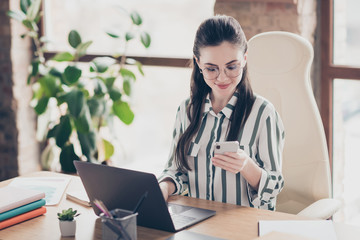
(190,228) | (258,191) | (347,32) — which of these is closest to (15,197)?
(190,228)

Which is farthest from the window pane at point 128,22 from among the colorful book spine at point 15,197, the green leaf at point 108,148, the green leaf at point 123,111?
the colorful book spine at point 15,197

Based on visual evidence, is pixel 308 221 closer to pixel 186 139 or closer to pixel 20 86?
pixel 186 139

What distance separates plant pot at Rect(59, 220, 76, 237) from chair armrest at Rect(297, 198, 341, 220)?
0.73 meters

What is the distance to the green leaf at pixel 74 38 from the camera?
3369 mm

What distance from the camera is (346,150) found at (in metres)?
2.82

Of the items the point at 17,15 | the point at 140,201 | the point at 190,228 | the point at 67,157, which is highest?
the point at 17,15

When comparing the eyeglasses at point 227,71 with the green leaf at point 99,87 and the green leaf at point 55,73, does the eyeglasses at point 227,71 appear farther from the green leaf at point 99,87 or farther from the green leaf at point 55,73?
the green leaf at point 55,73

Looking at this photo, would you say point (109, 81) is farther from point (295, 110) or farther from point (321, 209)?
point (321, 209)

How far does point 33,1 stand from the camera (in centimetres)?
356

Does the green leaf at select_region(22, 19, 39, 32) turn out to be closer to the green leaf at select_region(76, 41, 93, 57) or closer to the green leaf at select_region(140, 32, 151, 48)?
the green leaf at select_region(76, 41, 93, 57)

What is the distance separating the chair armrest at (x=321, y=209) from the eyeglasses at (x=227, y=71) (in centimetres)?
50

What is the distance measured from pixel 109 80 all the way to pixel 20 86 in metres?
0.90

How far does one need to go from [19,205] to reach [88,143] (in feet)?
6.19

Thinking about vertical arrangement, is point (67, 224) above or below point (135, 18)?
below
